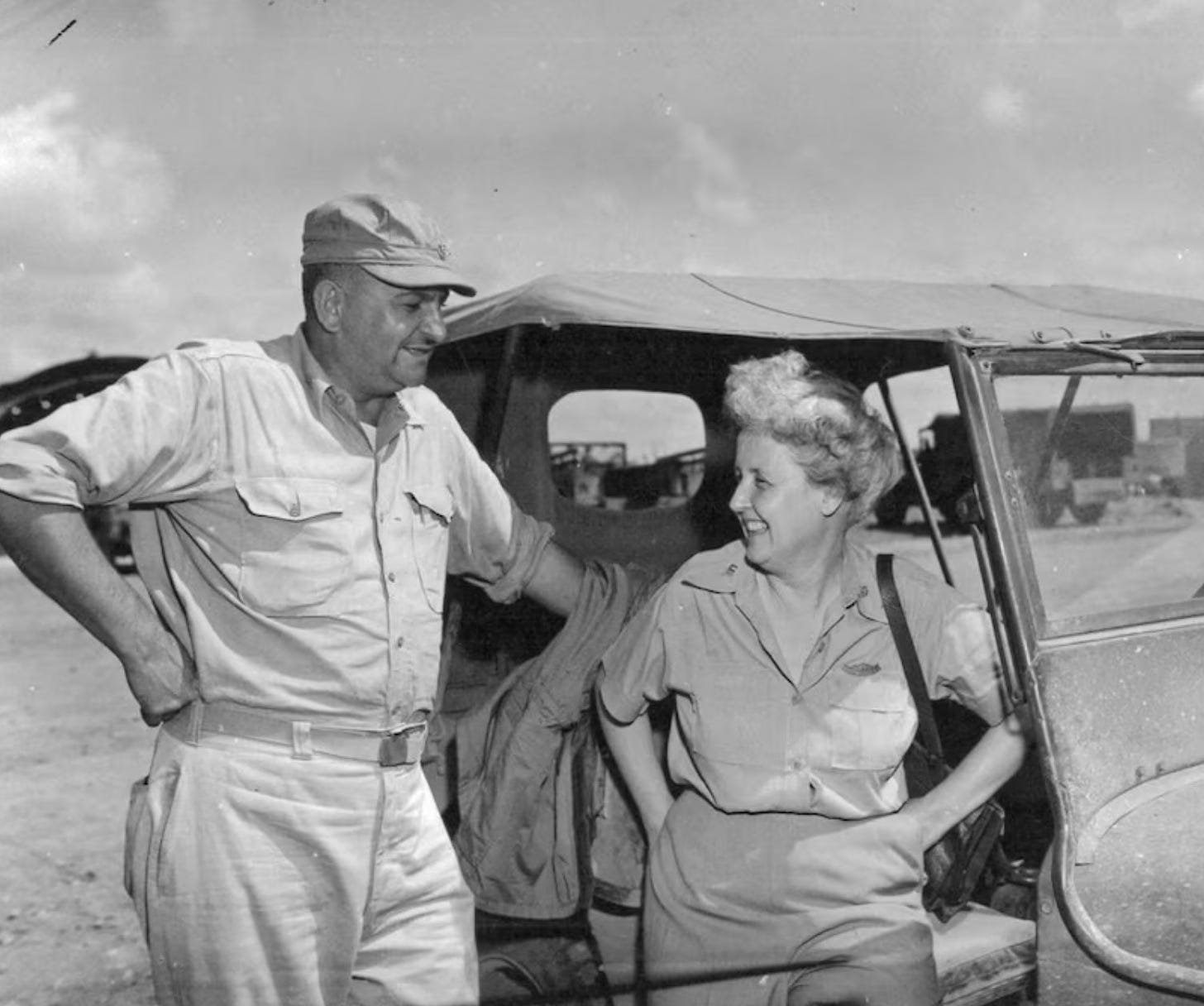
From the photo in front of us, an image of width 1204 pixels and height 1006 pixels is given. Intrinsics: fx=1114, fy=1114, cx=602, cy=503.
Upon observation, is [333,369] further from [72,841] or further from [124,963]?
[72,841]

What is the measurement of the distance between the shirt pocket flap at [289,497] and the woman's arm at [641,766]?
80 cm

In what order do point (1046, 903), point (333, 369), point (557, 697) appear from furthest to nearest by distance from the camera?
point (557, 697) < point (333, 369) < point (1046, 903)

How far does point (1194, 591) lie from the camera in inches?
110

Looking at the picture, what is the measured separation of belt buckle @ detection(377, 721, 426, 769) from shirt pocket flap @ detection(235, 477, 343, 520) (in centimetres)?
47

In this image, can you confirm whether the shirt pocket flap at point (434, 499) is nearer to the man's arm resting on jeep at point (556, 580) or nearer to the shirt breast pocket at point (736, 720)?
the man's arm resting on jeep at point (556, 580)

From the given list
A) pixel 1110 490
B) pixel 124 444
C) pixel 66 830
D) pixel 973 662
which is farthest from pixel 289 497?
pixel 66 830

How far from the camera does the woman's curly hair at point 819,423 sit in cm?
239

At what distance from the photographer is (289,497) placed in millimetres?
2184

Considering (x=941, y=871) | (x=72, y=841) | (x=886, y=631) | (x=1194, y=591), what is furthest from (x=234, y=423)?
(x=72, y=841)

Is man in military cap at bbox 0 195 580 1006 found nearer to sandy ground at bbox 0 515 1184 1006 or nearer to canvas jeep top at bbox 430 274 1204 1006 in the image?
canvas jeep top at bbox 430 274 1204 1006

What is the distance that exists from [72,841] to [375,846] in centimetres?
378

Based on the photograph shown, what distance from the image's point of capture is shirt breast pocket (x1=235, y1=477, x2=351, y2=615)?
2146 millimetres

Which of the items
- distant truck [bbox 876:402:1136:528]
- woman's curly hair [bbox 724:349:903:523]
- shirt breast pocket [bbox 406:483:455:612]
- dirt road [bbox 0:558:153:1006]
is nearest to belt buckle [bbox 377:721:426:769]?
shirt breast pocket [bbox 406:483:455:612]

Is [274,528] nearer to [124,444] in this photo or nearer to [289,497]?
[289,497]
